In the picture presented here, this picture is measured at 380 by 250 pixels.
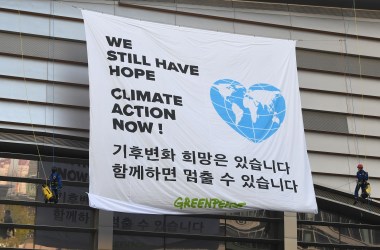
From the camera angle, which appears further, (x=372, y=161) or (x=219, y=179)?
(x=372, y=161)

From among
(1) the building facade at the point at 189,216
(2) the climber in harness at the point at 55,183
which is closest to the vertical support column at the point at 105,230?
(1) the building facade at the point at 189,216

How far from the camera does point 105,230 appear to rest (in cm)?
2423

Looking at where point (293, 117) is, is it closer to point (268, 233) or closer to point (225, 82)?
point (225, 82)

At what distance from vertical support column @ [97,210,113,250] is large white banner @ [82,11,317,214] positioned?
101 inches

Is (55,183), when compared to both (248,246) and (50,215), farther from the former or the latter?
(248,246)

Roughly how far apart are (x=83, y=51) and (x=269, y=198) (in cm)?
743

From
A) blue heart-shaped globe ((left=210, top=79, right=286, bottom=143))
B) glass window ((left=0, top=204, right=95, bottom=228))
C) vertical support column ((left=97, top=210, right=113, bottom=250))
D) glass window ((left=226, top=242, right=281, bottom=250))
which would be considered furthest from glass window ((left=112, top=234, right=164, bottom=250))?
blue heart-shaped globe ((left=210, top=79, right=286, bottom=143))

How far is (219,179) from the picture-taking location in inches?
909

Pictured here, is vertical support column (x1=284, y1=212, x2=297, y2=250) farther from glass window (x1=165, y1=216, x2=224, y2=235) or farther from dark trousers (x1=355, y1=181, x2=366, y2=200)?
dark trousers (x1=355, y1=181, x2=366, y2=200)

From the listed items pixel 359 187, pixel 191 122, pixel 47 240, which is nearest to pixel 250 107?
pixel 191 122

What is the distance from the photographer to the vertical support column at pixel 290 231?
25.8 metres

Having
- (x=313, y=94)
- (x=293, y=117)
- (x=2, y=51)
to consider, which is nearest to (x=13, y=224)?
(x=2, y=51)

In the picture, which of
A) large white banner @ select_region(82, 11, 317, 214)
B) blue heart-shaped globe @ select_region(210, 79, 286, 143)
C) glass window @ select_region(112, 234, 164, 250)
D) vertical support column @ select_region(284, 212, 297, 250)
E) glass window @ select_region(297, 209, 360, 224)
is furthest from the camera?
glass window @ select_region(297, 209, 360, 224)

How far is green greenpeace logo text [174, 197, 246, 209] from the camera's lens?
22.5 metres
